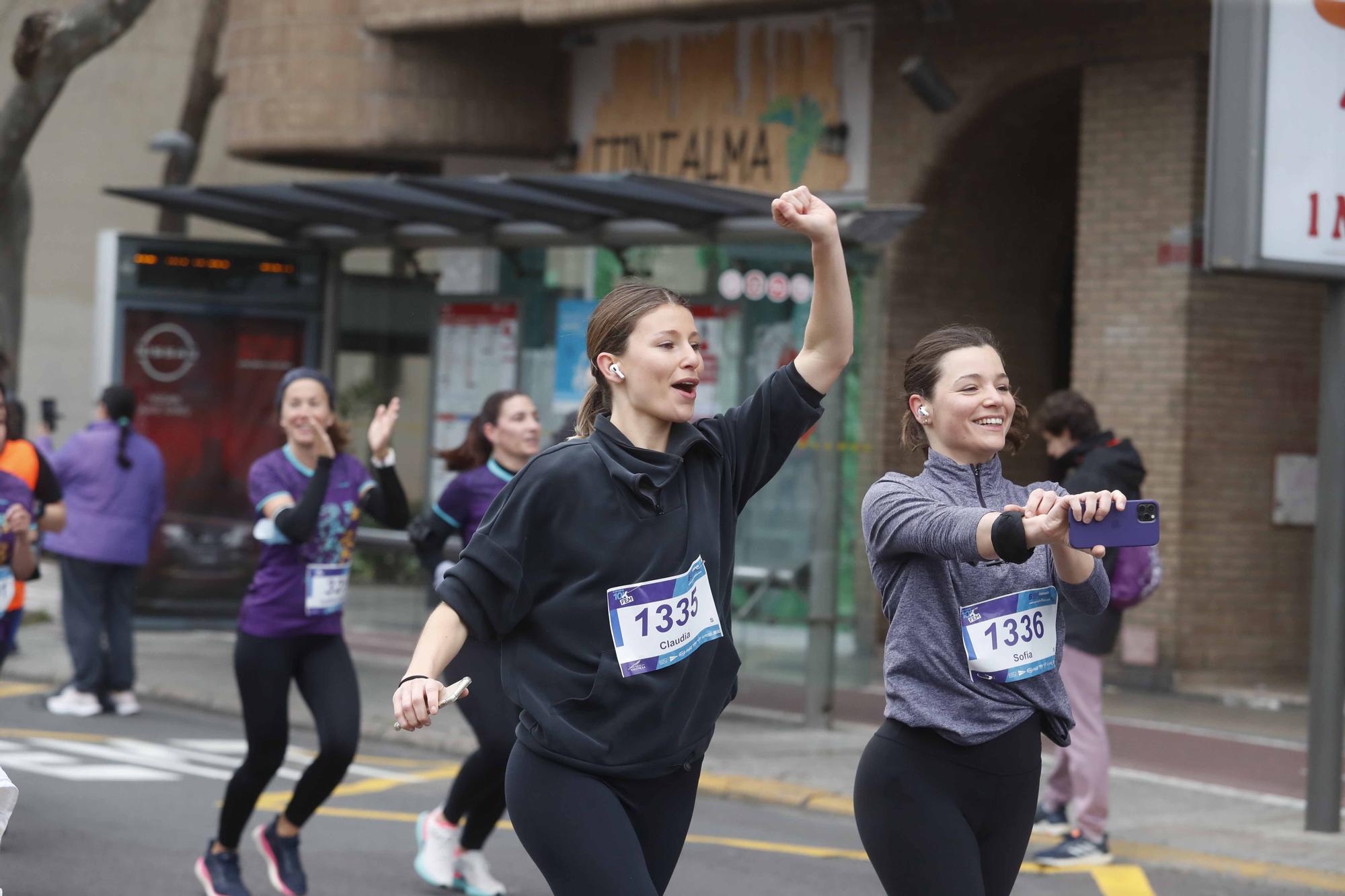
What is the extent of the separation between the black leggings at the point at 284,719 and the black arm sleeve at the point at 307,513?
1.17ft

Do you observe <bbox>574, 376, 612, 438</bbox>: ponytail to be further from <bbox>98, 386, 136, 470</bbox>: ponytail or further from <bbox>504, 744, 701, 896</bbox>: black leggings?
<bbox>98, 386, 136, 470</bbox>: ponytail

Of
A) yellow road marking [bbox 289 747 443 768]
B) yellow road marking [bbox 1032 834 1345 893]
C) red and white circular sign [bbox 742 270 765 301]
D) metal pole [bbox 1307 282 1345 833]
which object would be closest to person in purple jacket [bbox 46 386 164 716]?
yellow road marking [bbox 289 747 443 768]

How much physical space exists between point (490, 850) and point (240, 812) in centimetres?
148

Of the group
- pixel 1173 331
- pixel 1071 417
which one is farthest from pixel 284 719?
pixel 1173 331

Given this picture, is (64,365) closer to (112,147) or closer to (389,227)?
(112,147)

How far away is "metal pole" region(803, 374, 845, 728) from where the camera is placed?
11203 millimetres

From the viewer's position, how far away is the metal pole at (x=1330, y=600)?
27.0ft

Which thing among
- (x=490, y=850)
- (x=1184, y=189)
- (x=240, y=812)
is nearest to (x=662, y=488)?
(x=240, y=812)

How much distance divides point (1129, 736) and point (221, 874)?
6.09m

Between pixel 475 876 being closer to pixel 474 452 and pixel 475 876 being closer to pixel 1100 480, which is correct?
pixel 474 452

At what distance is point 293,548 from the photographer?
22.0 ft

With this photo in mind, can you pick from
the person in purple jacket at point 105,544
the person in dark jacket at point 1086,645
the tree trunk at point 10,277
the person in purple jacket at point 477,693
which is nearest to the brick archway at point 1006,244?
the person in purple jacket at point 105,544

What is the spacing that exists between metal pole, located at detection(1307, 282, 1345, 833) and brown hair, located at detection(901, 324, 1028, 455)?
4348mm

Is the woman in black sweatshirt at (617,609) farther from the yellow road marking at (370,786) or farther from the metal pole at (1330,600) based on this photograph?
the metal pole at (1330,600)
